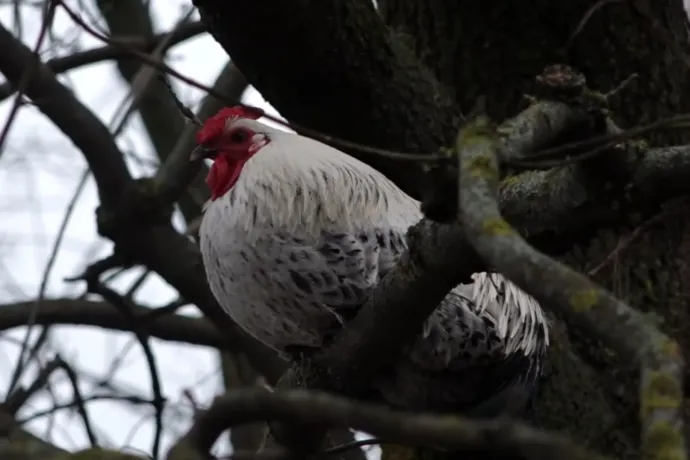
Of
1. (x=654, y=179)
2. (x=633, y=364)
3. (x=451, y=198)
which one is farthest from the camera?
(x=654, y=179)

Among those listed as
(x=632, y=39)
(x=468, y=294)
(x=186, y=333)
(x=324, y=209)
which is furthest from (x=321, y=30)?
(x=186, y=333)

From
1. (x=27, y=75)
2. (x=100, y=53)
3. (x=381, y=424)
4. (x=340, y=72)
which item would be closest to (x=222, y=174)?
(x=340, y=72)

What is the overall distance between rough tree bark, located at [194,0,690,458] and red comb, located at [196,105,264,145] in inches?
2.6

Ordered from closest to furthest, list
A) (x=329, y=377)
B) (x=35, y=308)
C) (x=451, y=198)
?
(x=451, y=198), (x=329, y=377), (x=35, y=308)

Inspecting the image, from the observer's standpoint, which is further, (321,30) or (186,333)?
(186,333)

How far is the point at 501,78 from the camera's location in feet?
11.0

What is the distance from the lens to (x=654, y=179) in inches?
83.6

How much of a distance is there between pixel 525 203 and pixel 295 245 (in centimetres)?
51

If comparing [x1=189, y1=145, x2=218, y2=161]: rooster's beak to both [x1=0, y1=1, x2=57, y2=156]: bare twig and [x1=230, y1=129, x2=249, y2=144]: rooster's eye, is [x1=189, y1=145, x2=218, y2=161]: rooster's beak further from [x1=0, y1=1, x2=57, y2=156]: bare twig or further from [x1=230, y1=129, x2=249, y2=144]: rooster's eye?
[x1=0, y1=1, x2=57, y2=156]: bare twig

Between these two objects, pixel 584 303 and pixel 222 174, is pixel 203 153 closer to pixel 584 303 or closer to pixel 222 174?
pixel 222 174

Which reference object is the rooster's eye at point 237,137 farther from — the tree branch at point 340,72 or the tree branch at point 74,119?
the tree branch at point 74,119

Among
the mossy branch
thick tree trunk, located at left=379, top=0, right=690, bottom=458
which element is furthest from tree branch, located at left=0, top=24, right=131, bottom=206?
the mossy branch

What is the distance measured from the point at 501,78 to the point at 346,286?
1.07 meters

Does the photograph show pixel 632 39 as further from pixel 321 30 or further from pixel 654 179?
pixel 654 179
